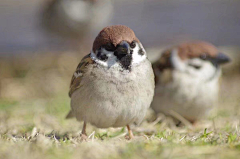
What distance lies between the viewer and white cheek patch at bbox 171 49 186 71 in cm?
433

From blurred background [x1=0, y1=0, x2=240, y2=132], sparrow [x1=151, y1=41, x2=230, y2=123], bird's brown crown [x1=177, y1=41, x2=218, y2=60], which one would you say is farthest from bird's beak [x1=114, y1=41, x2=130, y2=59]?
bird's brown crown [x1=177, y1=41, x2=218, y2=60]

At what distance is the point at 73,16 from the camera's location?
288 inches

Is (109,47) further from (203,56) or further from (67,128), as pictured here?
(203,56)

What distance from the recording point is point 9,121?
408cm

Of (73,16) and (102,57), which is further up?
(73,16)

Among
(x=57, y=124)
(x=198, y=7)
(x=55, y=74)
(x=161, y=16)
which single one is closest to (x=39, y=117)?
(x=57, y=124)

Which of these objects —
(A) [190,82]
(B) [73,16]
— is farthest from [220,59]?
(B) [73,16]

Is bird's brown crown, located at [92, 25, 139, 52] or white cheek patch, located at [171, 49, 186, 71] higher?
bird's brown crown, located at [92, 25, 139, 52]

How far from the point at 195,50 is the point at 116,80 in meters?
1.77

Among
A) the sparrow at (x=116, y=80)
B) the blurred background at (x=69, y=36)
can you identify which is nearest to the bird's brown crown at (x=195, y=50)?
the blurred background at (x=69, y=36)

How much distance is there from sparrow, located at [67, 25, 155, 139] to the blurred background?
1157 millimetres

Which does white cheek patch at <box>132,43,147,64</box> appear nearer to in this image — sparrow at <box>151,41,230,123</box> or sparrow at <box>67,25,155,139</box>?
sparrow at <box>67,25,155,139</box>

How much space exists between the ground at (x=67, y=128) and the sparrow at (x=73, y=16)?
56cm

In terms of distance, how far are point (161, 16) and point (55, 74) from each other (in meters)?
4.09
